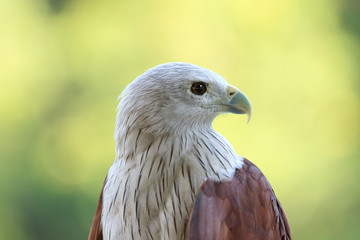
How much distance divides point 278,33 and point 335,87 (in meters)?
0.46

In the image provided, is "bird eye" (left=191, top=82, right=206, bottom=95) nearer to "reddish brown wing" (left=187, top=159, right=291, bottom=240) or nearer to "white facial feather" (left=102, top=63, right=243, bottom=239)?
"white facial feather" (left=102, top=63, right=243, bottom=239)

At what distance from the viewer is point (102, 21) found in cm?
287

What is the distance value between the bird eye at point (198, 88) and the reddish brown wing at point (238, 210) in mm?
204

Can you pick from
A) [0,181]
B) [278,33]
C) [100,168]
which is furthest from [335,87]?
[0,181]

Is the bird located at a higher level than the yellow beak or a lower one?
Answer: lower

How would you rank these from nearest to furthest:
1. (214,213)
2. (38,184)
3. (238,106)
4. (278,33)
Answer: (214,213)
(238,106)
(38,184)
(278,33)

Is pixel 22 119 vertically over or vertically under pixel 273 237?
under

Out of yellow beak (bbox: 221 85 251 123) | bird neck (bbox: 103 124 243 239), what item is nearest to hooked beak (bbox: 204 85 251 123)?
yellow beak (bbox: 221 85 251 123)

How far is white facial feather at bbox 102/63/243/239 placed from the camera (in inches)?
41.5

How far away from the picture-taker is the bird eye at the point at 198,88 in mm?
1088

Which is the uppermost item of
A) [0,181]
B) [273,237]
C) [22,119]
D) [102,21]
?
[102,21]

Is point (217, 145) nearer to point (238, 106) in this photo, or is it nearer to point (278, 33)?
point (238, 106)

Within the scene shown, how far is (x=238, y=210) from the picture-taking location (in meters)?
1.06

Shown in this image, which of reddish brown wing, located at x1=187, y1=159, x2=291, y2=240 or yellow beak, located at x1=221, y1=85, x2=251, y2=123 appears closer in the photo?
reddish brown wing, located at x1=187, y1=159, x2=291, y2=240
